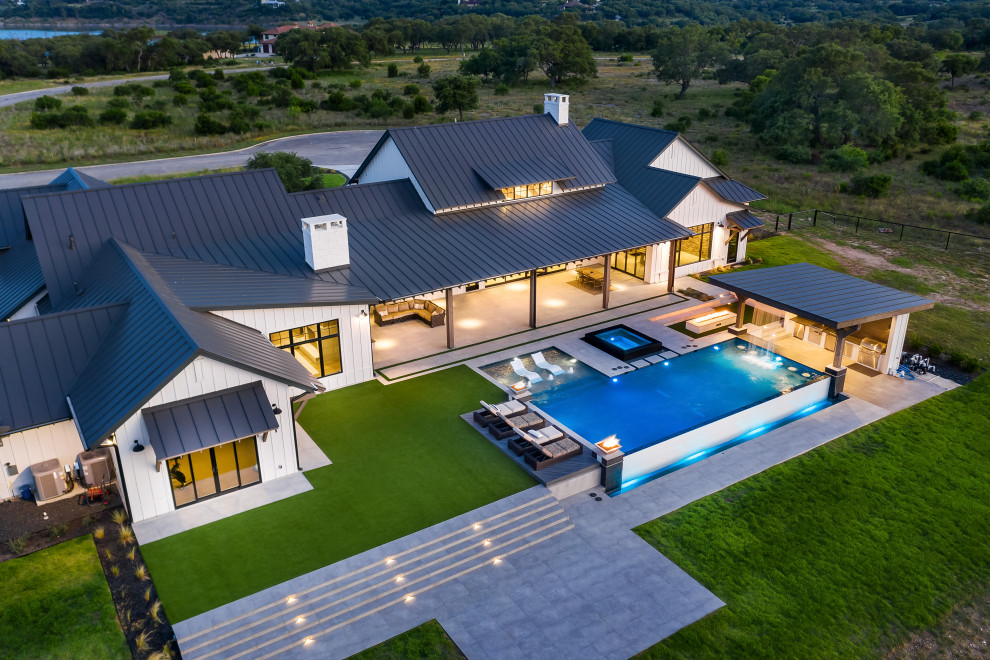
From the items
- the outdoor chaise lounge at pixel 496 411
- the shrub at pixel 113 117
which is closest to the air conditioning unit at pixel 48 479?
the outdoor chaise lounge at pixel 496 411

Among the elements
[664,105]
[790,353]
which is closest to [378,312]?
[790,353]

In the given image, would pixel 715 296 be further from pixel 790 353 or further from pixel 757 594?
pixel 757 594

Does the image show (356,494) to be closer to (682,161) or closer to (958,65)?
(682,161)

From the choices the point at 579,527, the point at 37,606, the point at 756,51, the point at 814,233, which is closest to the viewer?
the point at 37,606

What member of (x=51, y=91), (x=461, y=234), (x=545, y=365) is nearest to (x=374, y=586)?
(x=545, y=365)

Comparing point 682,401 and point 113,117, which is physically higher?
point 113,117

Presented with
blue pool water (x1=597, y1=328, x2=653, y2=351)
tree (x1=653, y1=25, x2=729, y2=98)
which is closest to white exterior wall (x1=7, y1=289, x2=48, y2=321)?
blue pool water (x1=597, y1=328, x2=653, y2=351)

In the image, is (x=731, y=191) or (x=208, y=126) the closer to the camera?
(x=731, y=191)
